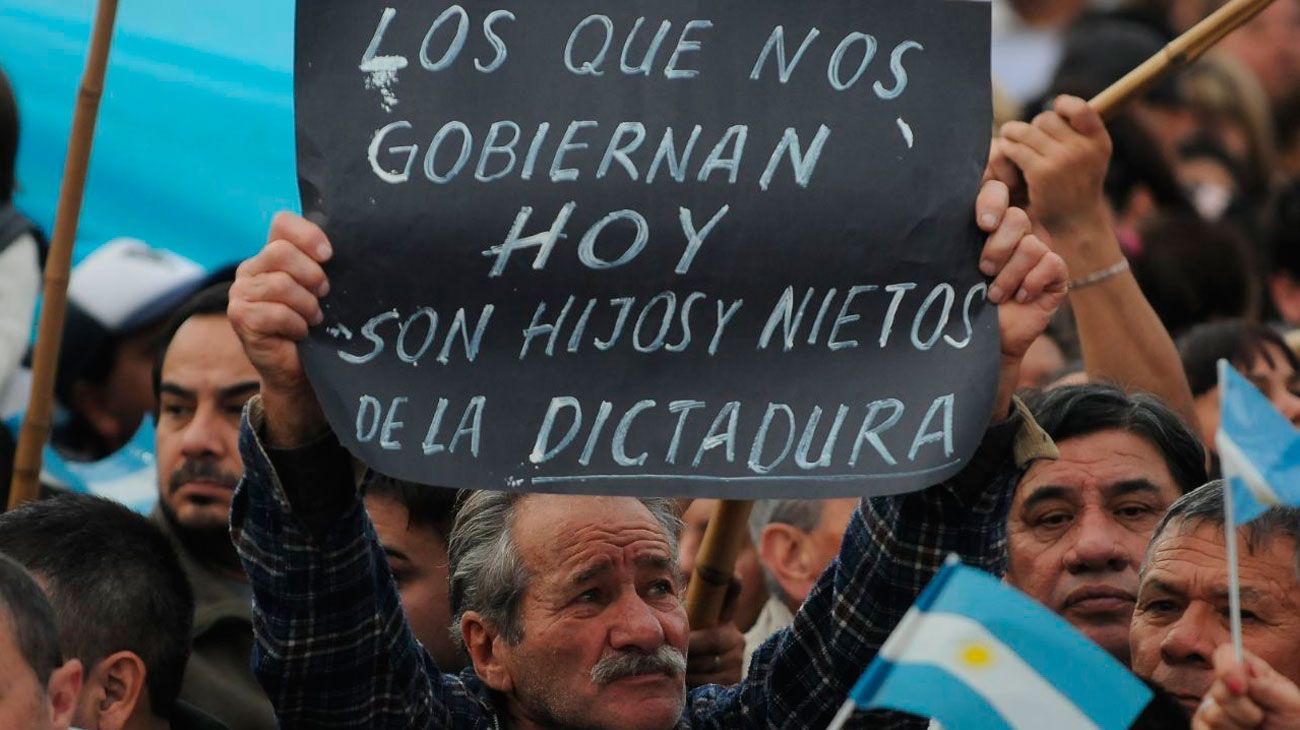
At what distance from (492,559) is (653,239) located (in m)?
0.77

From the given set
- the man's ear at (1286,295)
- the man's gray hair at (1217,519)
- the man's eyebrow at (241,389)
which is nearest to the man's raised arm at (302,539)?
the man's gray hair at (1217,519)

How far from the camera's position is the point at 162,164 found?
661 centimetres

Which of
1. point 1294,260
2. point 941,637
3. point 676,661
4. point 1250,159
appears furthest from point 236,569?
point 1250,159

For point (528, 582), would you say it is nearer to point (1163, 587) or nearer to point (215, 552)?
point (1163, 587)

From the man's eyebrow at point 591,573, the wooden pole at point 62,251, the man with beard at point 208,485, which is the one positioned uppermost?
the wooden pole at point 62,251

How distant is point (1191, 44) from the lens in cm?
466

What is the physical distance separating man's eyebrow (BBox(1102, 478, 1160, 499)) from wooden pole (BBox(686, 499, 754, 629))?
0.71m

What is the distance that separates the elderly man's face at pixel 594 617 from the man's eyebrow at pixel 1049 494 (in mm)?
983

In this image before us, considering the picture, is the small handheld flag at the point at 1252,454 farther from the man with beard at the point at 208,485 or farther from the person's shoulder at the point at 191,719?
the man with beard at the point at 208,485

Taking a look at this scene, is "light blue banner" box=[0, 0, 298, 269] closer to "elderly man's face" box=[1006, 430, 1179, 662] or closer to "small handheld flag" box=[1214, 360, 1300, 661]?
"elderly man's face" box=[1006, 430, 1179, 662]

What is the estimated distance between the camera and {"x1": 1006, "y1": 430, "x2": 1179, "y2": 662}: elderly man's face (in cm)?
486

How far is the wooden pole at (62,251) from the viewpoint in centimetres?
490

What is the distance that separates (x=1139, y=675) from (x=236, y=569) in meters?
1.94

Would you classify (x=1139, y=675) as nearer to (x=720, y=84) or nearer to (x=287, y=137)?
(x=720, y=84)
